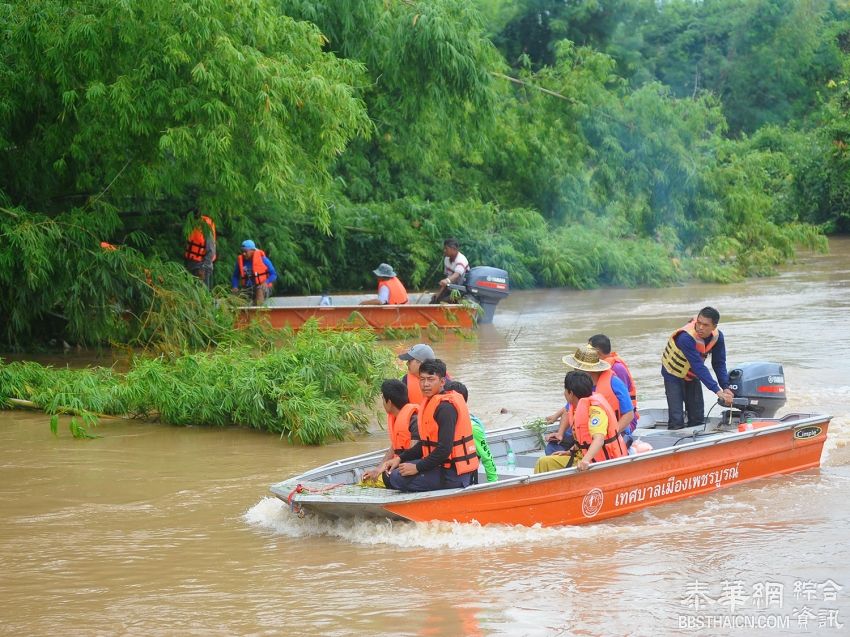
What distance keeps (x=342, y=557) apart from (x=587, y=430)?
212cm

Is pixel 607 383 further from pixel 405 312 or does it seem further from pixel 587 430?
pixel 405 312

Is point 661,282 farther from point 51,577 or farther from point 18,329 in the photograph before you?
point 51,577

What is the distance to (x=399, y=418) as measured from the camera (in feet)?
28.8

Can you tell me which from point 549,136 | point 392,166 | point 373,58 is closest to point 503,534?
point 373,58

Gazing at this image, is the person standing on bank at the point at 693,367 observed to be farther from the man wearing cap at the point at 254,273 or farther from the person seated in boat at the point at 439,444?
the man wearing cap at the point at 254,273

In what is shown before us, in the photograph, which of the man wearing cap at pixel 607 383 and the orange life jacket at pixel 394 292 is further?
the orange life jacket at pixel 394 292

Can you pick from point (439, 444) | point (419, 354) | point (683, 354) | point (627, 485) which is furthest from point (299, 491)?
point (683, 354)

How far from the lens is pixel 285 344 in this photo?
16.3 m

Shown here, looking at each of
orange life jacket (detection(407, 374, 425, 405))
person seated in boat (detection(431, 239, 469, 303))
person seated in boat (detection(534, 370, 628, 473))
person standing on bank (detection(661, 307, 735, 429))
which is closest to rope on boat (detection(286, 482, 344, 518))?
orange life jacket (detection(407, 374, 425, 405))

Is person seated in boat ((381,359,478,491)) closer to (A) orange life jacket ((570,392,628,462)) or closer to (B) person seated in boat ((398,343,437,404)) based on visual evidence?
(B) person seated in boat ((398,343,437,404))

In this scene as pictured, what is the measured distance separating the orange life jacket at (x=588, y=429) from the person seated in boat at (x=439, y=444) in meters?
0.90

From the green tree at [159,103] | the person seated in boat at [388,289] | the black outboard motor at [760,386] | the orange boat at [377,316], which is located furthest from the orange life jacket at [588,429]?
the person seated in boat at [388,289]

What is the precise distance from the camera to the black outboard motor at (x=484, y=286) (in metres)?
19.4

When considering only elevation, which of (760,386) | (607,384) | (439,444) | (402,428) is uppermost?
(607,384)
